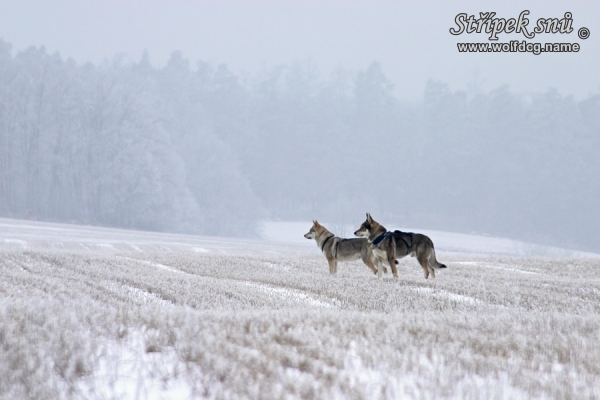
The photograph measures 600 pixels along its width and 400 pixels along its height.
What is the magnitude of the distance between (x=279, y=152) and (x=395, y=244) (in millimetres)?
81765

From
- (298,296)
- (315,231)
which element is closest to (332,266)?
(315,231)

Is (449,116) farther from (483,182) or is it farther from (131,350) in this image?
(131,350)

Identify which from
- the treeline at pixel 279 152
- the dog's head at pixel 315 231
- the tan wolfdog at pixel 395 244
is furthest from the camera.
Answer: the treeline at pixel 279 152

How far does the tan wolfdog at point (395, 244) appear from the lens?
42.2ft

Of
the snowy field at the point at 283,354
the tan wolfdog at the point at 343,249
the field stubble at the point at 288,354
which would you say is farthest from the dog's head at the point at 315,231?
the field stubble at the point at 288,354

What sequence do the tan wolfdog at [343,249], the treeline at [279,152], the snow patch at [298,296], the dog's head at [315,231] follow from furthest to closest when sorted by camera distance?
the treeline at [279,152], the dog's head at [315,231], the tan wolfdog at [343,249], the snow patch at [298,296]

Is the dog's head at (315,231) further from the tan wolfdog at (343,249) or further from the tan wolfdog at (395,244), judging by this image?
the tan wolfdog at (395,244)

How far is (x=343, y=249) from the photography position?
14.4 metres

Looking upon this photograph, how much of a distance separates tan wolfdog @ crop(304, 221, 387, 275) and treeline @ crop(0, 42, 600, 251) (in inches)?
1746

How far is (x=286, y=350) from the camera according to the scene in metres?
5.10

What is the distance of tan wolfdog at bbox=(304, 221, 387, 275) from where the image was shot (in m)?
14.1

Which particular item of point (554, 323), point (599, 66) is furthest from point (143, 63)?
point (599, 66)

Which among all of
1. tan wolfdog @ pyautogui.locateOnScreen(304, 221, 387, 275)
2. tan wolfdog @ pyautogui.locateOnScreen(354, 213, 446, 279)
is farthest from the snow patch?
tan wolfdog @ pyautogui.locateOnScreen(304, 221, 387, 275)

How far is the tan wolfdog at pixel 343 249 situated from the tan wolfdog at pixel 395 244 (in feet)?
1.86
